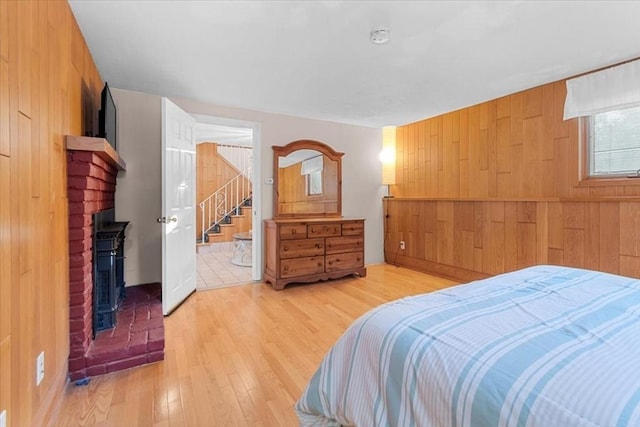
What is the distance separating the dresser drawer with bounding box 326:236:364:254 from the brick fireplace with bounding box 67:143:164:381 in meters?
2.25

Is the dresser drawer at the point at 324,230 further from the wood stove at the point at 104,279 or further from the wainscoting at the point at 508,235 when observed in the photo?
the wood stove at the point at 104,279

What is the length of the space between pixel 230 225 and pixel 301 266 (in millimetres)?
3842

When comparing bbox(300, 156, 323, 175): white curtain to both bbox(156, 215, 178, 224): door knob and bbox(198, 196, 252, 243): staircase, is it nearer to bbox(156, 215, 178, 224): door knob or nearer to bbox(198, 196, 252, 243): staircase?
bbox(156, 215, 178, 224): door knob

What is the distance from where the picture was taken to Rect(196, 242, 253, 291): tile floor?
13.1 ft

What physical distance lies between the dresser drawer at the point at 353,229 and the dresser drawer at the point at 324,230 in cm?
8

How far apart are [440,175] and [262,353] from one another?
11.1ft

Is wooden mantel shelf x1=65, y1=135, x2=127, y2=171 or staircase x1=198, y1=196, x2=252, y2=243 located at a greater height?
wooden mantel shelf x1=65, y1=135, x2=127, y2=171

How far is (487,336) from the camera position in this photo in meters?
0.93

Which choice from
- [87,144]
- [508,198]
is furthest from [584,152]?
[87,144]

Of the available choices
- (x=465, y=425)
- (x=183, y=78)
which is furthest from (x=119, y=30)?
(x=465, y=425)

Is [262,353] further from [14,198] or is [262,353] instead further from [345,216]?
[345,216]

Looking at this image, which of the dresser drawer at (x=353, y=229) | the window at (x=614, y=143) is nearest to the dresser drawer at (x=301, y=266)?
the dresser drawer at (x=353, y=229)

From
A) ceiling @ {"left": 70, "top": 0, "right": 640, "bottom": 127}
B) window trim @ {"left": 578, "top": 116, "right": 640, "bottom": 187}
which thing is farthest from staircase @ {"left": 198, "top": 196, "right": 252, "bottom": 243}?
window trim @ {"left": 578, "top": 116, "right": 640, "bottom": 187}

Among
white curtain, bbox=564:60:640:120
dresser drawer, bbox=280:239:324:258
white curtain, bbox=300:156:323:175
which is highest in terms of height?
white curtain, bbox=564:60:640:120
